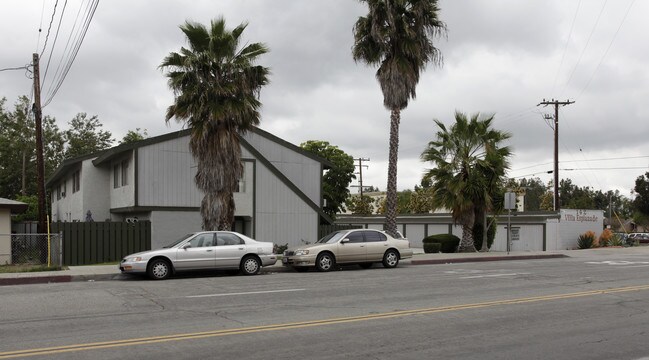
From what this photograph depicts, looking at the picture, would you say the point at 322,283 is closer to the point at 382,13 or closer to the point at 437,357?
the point at 437,357

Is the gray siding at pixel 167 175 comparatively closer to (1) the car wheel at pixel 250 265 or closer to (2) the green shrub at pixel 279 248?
(2) the green shrub at pixel 279 248

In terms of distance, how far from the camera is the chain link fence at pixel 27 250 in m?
19.3

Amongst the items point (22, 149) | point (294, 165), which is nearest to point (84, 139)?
point (22, 149)

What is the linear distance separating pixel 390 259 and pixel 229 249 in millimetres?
5724

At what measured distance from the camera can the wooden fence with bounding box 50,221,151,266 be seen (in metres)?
22.6

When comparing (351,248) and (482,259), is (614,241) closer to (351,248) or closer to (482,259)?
(482,259)

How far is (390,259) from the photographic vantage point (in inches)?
774

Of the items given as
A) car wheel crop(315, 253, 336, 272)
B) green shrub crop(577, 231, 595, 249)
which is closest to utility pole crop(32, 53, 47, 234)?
car wheel crop(315, 253, 336, 272)

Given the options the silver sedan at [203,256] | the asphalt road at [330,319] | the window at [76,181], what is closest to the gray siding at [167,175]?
the window at [76,181]

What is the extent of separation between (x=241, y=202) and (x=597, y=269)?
1505 centimetres

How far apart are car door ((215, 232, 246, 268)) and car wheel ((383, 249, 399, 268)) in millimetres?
5053

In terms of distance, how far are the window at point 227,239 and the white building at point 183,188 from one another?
8554mm

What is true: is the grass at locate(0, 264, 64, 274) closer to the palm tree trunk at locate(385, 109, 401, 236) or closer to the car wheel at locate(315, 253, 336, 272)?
the car wheel at locate(315, 253, 336, 272)

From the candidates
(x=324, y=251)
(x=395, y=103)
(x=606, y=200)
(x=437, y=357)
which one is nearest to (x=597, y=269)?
(x=324, y=251)
